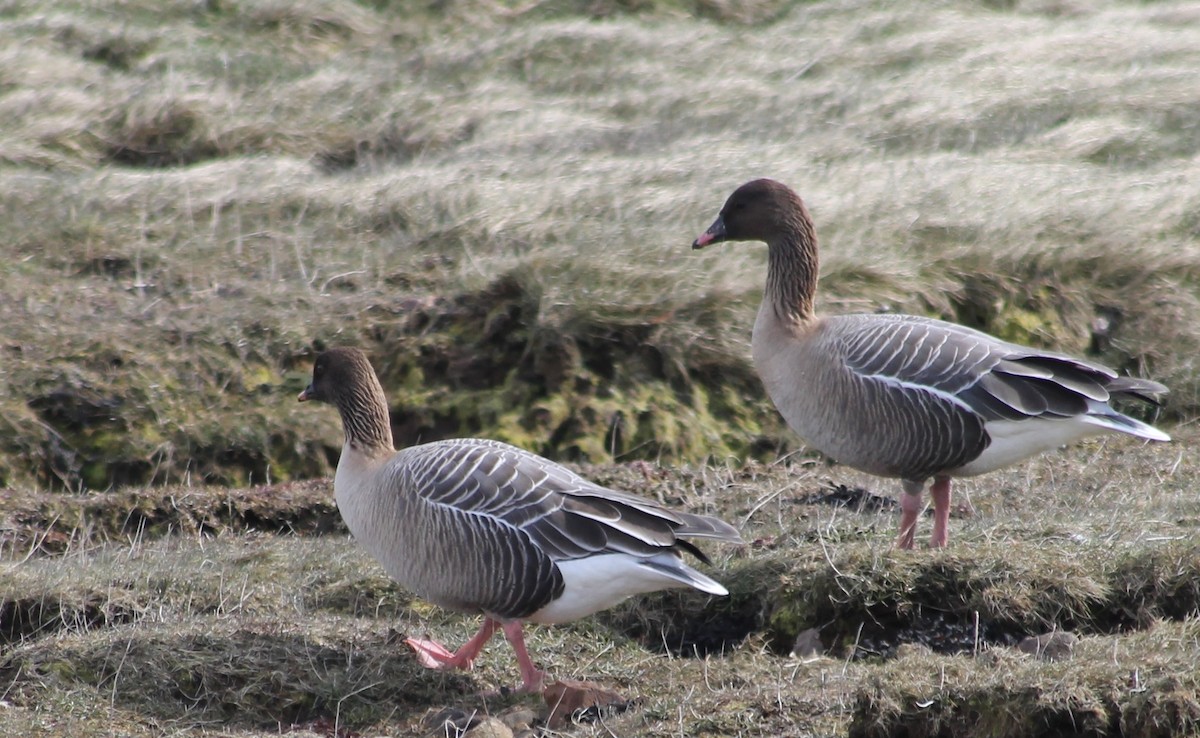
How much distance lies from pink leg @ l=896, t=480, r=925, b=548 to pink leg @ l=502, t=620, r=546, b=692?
5.84ft

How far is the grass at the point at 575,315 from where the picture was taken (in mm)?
5824

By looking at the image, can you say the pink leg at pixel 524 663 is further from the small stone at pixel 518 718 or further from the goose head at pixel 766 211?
the goose head at pixel 766 211

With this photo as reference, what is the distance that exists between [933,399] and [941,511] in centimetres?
54

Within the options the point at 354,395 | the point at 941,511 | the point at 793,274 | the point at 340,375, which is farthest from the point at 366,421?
the point at 941,511

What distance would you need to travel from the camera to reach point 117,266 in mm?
10688

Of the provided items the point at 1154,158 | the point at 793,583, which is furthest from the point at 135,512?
the point at 1154,158

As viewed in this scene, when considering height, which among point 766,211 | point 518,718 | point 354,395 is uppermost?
point 766,211

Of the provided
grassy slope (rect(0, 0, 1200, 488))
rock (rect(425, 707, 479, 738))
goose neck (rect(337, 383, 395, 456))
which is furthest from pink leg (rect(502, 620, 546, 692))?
grassy slope (rect(0, 0, 1200, 488))

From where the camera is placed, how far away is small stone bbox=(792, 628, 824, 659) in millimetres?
6094

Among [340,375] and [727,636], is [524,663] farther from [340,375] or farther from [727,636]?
[340,375]

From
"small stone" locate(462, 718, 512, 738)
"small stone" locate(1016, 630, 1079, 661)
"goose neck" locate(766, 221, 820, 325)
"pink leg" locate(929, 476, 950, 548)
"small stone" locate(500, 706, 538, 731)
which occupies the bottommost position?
"small stone" locate(500, 706, 538, 731)

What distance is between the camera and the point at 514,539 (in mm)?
6059

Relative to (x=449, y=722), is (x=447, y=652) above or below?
below

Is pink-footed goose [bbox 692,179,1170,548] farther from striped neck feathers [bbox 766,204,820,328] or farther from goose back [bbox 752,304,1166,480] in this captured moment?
striped neck feathers [bbox 766,204,820,328]
